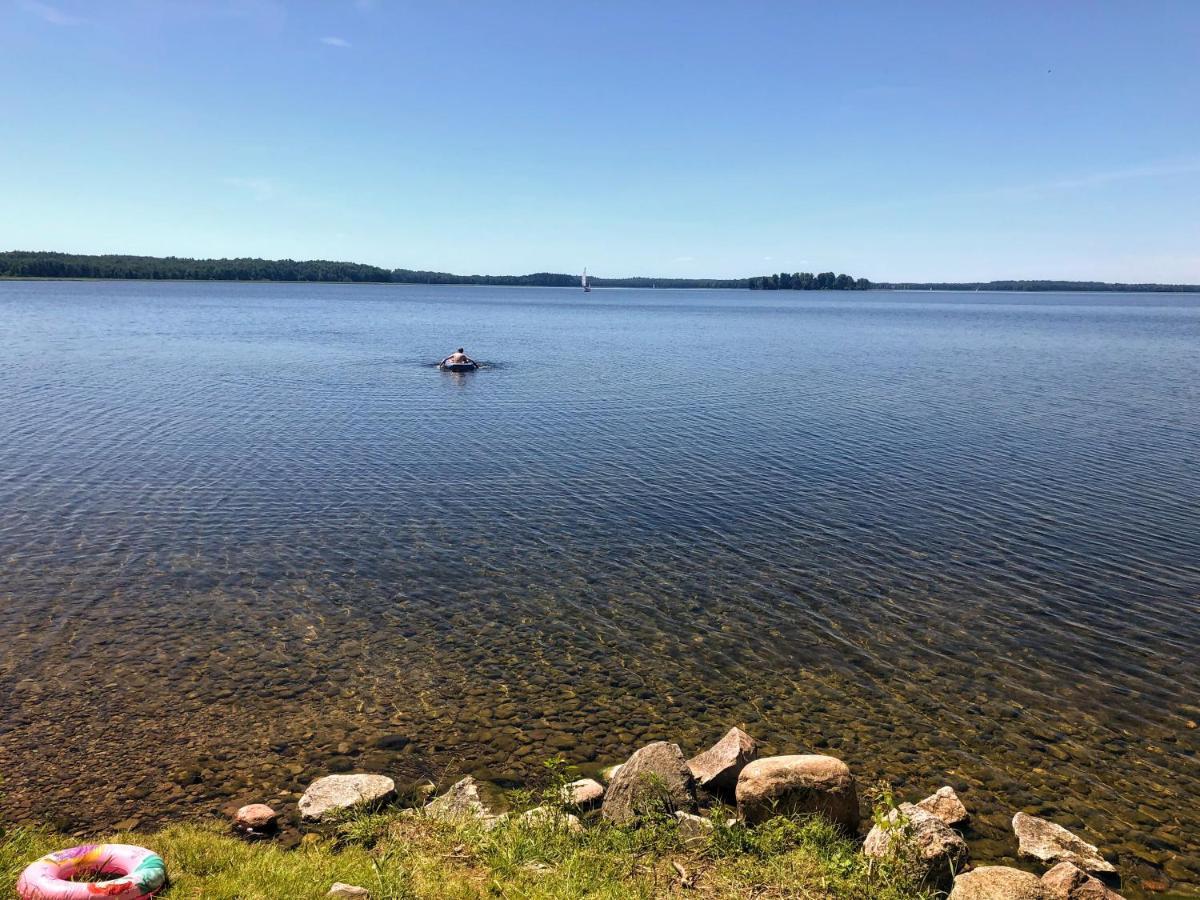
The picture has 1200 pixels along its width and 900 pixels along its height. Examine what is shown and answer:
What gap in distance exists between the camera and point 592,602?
16.9 m

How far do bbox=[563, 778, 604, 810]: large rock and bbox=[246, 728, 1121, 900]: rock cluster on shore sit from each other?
13mm

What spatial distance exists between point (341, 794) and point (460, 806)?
→ 1592 mm

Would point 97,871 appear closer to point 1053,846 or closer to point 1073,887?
point 1073,887

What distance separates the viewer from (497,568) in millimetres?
18656

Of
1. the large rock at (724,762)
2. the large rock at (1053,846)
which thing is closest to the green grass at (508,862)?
the large rock at (724,762)

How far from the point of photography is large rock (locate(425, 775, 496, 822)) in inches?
382

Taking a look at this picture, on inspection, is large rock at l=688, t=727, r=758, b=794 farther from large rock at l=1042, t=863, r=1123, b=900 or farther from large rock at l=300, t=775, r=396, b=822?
large rock at l=300, t=775, r=396, b=822

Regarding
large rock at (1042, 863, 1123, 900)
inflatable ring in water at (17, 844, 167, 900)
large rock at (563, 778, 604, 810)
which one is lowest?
large rock at (563, 778, 604, 810)

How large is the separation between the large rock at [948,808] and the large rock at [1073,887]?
1.76 metres

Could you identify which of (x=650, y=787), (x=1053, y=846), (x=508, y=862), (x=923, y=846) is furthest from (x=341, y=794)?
(x=1053, y=846)

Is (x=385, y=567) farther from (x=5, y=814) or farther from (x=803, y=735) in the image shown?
(x=803, y=735)

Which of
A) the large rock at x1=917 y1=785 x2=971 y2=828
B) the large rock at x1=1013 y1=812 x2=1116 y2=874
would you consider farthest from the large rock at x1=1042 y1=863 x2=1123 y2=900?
the large rock at x1=917 y1=785 x2=971 y2=828

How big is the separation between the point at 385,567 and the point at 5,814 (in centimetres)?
937

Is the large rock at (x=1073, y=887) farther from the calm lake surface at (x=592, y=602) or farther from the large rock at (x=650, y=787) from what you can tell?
the large rock at (x=650, y=787)
